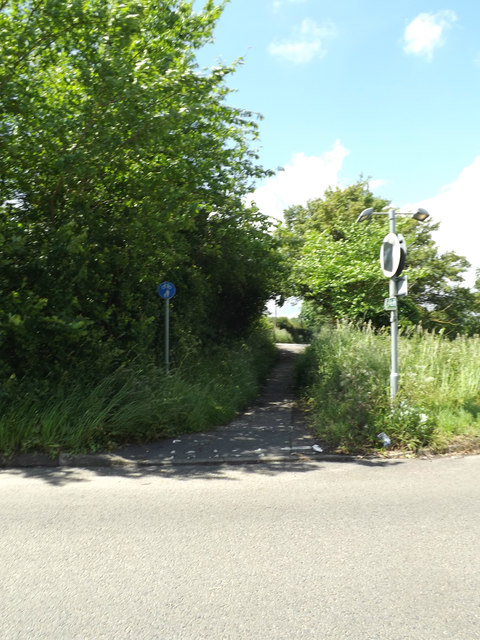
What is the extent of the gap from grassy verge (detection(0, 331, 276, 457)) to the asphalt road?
108 centimetres

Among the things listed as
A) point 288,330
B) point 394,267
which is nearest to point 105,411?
point 394,267

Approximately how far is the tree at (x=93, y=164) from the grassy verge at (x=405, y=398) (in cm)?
375

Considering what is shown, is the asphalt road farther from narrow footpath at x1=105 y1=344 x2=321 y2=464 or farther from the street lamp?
the street lamp

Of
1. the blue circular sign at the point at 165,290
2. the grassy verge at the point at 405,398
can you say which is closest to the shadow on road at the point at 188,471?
the grassy verge at the point at 405,398

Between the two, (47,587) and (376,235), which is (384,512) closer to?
(47,587)

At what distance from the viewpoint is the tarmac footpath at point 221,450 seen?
6.71 metres

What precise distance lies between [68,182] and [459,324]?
57.7ft

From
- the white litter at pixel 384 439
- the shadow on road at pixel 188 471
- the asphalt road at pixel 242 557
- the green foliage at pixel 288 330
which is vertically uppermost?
the green foliage at pixel 288 330

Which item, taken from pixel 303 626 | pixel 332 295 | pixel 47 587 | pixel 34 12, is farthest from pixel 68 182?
pixel 332 295

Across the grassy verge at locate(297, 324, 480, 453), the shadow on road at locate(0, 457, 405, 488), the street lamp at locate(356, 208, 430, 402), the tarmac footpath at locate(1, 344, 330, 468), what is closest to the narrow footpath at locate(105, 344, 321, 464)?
the tarmac footpath at locate(1, 344, 330, 468)

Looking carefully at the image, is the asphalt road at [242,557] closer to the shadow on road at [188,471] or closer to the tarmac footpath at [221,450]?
the shadow on road at [188,471]

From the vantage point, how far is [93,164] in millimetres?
8242

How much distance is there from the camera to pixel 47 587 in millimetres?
3324

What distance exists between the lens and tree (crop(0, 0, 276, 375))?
7.60 m
